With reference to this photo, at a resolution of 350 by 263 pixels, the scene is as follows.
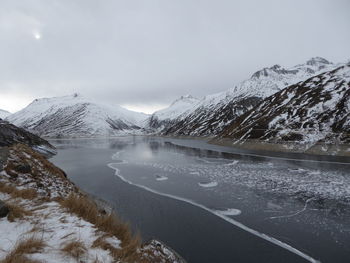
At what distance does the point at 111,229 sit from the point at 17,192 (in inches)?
184

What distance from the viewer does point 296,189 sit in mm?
16797

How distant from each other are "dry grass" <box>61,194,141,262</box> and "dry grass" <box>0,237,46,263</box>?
1.26 metres

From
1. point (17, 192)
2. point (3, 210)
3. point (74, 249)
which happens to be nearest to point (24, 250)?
point (74, 249)

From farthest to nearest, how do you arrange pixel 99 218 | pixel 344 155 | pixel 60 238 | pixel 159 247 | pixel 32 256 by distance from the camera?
pixel 344 155 < pixel 99 218 < pixel 159 247 < pixel 60 238 < pixel 32 256

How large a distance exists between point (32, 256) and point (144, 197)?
1184 cm

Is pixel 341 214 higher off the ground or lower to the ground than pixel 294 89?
lower

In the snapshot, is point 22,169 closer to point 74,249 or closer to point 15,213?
point 15,213

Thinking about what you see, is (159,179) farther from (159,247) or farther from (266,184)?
(159,247)

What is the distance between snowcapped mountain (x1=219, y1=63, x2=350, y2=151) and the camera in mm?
44719

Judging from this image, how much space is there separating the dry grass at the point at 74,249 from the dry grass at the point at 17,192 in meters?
Answer: 4.75

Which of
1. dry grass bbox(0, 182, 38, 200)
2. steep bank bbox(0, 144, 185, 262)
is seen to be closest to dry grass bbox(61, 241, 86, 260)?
steep bank bbox(0, 144, 185, 262)

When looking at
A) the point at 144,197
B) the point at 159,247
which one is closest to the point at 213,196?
the point at 144,197

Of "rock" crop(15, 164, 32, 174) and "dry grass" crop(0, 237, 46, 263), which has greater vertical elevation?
"rock" crop(15, 164, 32, 174)

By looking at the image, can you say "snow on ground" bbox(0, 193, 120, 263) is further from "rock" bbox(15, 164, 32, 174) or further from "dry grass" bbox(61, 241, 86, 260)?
"rock" bbox(15, 164, 32, 174)
